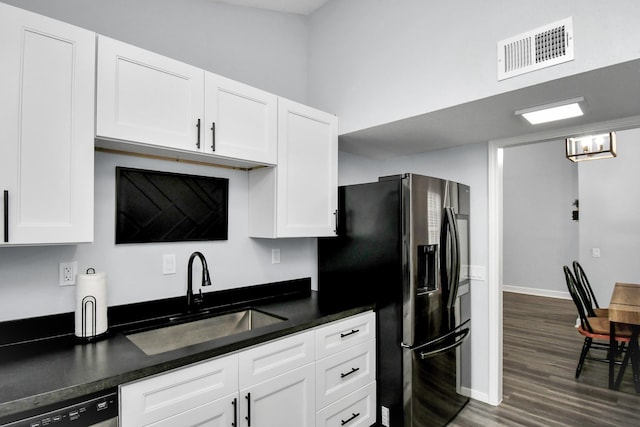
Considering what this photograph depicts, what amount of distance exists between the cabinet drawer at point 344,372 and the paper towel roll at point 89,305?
114 cm

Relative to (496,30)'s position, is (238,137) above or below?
below

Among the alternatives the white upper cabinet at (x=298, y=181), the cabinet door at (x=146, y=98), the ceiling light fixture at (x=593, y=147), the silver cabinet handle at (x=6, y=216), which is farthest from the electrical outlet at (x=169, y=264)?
the ceiling light fixture at (x=593, y=147)

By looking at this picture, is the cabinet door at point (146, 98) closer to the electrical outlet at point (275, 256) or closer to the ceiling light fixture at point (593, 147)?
the electrical outlet at point (275, 256)

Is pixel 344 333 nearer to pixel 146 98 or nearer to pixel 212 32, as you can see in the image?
pixel 146 98

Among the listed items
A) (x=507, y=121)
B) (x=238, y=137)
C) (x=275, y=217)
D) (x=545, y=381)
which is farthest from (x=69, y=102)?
(x=545, y=381)

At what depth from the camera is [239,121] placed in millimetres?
1976

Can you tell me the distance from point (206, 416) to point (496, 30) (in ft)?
7.57

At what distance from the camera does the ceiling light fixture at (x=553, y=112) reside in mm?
1888

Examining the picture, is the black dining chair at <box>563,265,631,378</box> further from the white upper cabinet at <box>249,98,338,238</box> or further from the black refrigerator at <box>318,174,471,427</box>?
the white upper cabinet at <box>249,98,338,238</box>

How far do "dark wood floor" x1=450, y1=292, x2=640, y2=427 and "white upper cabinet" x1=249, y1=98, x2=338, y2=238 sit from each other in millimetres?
1819

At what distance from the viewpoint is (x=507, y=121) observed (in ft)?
7.37

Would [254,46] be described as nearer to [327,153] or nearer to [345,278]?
[327,153]

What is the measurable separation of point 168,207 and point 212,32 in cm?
122

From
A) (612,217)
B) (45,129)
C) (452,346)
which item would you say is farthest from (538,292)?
(45,129)
